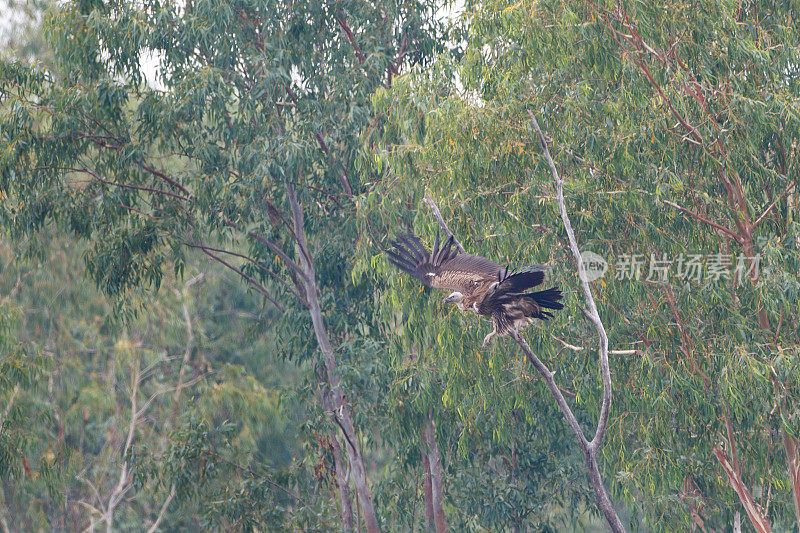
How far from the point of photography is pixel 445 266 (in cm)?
569

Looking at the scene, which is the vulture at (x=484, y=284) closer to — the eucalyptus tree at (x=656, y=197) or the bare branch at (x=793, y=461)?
the eucalyptus tree at (x=656, y=197)

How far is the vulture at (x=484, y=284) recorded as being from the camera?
4742 millimetres

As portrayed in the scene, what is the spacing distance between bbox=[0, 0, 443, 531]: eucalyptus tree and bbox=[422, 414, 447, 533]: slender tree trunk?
0.64 meters

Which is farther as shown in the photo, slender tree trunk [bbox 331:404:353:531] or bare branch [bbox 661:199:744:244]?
slender tree trunk [bbox 331:404:353:531]

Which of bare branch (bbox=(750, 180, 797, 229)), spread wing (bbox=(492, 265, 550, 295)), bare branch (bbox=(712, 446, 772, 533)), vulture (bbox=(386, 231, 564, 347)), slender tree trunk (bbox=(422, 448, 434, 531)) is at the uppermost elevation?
spread wing (bbox=(492, 265, 550, 295))

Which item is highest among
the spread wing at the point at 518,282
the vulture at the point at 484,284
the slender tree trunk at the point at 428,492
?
the spread wing at the point at 518,282

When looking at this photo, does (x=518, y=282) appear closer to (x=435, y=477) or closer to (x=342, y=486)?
(x=435, y=477)

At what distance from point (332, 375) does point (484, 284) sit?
4.55m

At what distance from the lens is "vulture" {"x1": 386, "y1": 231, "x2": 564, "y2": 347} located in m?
4.74

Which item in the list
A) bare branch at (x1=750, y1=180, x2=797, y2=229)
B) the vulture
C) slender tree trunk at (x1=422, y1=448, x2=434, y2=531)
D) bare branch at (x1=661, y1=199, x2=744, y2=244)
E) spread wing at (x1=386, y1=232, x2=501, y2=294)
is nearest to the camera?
the vulture

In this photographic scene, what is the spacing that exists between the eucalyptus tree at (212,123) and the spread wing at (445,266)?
10.4 ft

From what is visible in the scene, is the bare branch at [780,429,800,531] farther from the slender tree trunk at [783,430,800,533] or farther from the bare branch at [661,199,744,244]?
the bare branch at [661,199,744,244]

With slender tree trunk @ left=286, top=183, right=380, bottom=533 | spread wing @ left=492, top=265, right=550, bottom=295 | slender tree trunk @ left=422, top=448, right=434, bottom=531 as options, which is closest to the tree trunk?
slender tree trunk @ left=286, top=183, right=380, bottom=533

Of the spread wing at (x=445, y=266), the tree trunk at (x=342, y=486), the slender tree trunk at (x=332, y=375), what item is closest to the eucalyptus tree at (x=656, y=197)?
the spread wing at (x=445, y=266)
